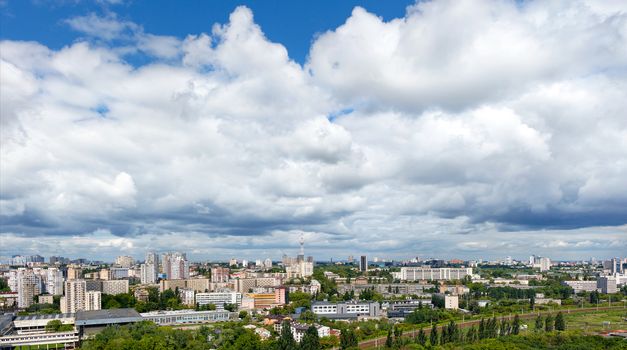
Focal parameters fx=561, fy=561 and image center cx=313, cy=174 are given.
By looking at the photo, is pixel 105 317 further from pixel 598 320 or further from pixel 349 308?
pixel 598 320

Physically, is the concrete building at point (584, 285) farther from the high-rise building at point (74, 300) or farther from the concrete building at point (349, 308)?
the high-rise building at point (74, 300)

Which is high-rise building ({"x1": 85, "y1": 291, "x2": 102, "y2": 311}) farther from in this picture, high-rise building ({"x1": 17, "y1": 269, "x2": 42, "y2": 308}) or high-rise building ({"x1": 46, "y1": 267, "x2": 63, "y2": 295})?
high-rise building ({"x1": 46, "y1": 267, "x2": 63, "y2": 295})

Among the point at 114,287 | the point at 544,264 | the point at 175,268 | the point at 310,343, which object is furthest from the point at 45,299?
the point at 544,264

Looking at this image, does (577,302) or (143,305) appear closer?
(143,305)

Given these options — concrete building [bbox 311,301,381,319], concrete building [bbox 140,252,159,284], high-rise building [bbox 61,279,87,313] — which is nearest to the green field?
concrete building [bbox 311,301,381,319]

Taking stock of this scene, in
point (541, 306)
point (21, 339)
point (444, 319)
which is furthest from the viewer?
point (541, 306)

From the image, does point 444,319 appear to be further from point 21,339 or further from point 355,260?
point 355,260

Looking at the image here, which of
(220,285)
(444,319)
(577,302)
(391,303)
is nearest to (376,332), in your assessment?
(444,319)
